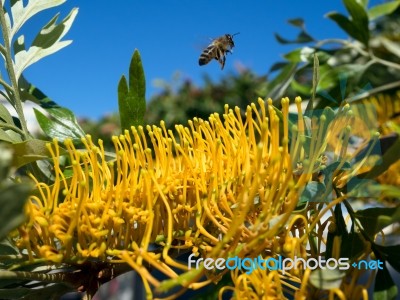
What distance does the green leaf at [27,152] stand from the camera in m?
0.42

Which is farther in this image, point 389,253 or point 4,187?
point 389,253

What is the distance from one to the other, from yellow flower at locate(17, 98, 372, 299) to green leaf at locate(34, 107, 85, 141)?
0.52 ft

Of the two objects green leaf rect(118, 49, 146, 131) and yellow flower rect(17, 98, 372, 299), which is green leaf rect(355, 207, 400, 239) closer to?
yellow flower rect(17, 98, 372, 299)

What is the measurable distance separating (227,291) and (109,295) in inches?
47.1

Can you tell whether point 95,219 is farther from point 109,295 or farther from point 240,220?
point 109,295

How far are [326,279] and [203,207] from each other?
105 millimetres

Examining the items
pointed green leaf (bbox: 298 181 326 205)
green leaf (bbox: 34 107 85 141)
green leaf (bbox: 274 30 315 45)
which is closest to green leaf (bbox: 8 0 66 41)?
green leaf (bbox: 34 107 85 141)

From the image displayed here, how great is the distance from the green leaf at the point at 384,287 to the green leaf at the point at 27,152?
27 centimetres

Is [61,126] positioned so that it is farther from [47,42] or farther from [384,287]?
[384,287]

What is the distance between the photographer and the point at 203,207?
42cm

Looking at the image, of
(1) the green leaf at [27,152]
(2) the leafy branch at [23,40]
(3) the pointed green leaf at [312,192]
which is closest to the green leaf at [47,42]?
(2) the leafy branch at [23,40]

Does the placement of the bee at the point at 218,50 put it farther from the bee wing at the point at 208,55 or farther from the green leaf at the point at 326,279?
the green leaf at the point at 326,279

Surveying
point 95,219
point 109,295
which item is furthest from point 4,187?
point 109,295

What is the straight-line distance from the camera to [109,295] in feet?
5.14
